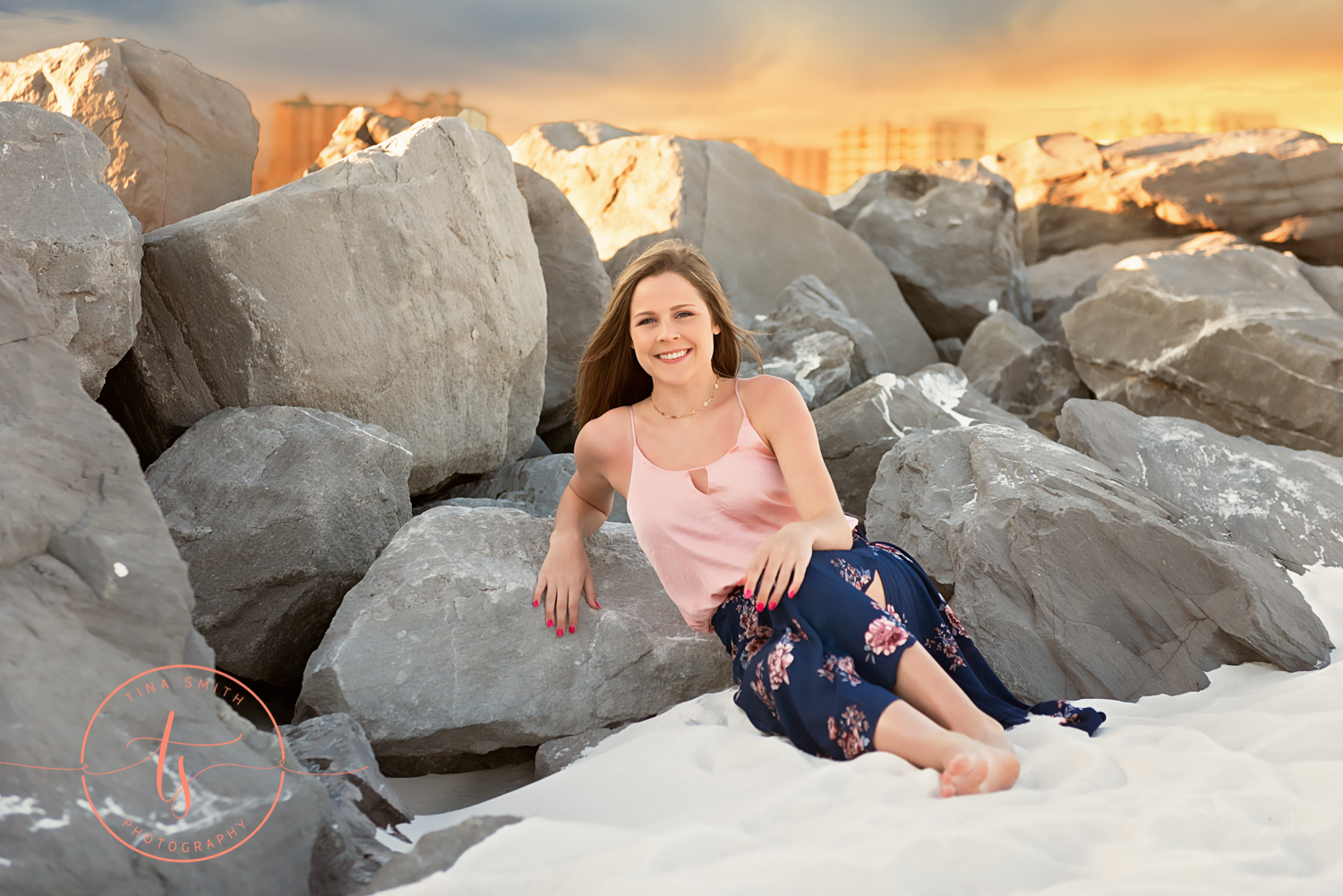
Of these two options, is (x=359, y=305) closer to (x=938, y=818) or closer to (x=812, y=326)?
(x=938, y=818)

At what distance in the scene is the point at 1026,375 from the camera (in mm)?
6191

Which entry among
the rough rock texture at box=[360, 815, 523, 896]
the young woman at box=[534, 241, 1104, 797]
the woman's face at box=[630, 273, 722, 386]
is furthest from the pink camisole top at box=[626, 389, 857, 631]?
the rough rock texture at box=[360, 815, 523, 896]

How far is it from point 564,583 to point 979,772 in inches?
46.5

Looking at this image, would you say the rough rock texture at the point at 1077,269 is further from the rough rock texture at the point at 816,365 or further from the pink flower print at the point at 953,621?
the pink flower print at the point at 953,621

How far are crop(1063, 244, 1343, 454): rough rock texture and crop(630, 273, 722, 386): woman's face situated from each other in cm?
360

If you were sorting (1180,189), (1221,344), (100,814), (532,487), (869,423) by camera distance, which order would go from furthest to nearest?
(1180,189) → (1221,344) → (869,423) → (532,487) → (100,814)

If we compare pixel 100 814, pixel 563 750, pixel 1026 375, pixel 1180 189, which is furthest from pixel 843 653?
pixel 1180 189

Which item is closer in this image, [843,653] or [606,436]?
[843,653]

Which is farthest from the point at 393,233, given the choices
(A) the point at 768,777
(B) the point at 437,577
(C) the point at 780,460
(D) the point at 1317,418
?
(D) the point at 1317,418

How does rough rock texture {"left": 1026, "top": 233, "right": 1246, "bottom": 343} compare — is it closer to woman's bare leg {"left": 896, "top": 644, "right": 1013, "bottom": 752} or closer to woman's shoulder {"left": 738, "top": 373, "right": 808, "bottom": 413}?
woman's shoulder {"left": 738, "top": 373, "right": 808, "bottom": 413}

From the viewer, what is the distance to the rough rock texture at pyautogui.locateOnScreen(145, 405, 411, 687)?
268 centimetres

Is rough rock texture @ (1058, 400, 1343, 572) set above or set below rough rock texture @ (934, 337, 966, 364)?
above

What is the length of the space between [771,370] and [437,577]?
3.04 meters

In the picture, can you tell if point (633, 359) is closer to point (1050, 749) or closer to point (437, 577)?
point (437, 577)
